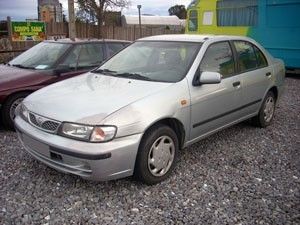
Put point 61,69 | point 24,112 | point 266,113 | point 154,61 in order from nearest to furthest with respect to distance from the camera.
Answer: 1. point 24,112
2. point 154,61
3. point 266,113
4. point 61,69

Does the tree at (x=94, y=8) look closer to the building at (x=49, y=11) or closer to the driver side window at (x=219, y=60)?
the building at (x=49, y=11)

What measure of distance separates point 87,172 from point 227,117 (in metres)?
2.20

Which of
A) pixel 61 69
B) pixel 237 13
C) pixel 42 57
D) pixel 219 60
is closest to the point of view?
pixel 219 60

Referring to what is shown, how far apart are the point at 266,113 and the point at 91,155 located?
3553 mm

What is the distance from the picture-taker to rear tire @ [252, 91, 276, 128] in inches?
229

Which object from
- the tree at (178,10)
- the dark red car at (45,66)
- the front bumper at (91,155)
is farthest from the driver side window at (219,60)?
the tree at (178,10)

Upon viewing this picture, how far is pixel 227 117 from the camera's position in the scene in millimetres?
4887

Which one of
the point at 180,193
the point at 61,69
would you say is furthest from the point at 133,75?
the point at 61,69

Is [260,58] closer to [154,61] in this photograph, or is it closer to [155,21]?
[154,61]

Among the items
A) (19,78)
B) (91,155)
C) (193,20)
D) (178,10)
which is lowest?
(91,155)

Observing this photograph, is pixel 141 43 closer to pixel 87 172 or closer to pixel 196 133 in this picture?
pixel 196 133

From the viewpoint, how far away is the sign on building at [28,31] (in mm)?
13695

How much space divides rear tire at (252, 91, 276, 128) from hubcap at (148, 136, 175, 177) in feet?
7.60

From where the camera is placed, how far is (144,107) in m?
3.66
